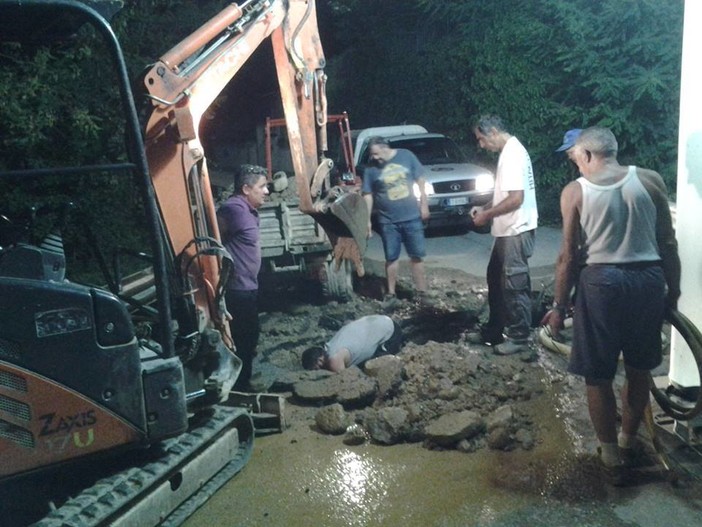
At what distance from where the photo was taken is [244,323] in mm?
6789

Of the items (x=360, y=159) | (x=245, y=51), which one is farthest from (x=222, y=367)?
(x=360, y=159)

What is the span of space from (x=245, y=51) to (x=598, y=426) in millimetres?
3602

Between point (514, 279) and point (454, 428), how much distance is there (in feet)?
6.98

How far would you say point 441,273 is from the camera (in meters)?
11.4

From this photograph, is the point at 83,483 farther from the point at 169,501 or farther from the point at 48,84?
the point at 48,84

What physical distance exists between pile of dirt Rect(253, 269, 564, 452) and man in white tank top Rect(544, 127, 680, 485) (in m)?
0.90

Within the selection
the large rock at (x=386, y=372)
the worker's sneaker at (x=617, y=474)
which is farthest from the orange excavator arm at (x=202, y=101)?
the worker's sneaker at (x=617, y=474)

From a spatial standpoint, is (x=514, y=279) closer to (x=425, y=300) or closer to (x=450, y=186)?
(x=425, y=300)

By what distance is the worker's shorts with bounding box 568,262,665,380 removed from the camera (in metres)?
4.80

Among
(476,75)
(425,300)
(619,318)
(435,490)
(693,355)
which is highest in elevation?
(476,75)

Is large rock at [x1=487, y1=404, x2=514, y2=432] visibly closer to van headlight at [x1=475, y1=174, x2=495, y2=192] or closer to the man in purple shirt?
the man in purple shirt

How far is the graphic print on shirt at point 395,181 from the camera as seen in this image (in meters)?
9.41

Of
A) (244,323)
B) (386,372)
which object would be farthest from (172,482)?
(386,372)

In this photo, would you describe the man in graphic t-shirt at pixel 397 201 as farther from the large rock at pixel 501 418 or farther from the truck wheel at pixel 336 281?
the large rock at pixel 501 418
